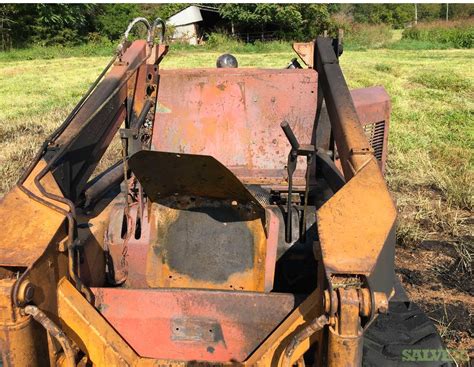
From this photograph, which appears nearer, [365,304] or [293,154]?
[365,304]

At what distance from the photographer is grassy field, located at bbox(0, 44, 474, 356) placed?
3.77 m

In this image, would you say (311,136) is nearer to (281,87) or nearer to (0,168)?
(281,87)

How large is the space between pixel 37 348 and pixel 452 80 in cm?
1401

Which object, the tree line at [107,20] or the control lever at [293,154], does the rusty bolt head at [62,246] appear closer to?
the control lever at [293,154]

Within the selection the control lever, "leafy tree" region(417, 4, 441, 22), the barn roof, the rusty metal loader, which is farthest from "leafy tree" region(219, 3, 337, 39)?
the control lever

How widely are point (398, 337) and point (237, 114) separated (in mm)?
1682

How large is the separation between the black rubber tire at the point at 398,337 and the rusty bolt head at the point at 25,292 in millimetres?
1347

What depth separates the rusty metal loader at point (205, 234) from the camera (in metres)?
1.82

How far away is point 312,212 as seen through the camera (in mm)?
2830

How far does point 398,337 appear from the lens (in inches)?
97.7

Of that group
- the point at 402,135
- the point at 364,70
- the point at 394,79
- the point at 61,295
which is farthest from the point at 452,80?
the point at 61,295

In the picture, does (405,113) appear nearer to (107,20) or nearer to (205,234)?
(205,234)

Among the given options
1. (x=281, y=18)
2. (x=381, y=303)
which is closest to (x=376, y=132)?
(x=381, y=303)

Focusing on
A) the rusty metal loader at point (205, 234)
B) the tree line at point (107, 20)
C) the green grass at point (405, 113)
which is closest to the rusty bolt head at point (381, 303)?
the rusty metal loader at point (205, 234)
